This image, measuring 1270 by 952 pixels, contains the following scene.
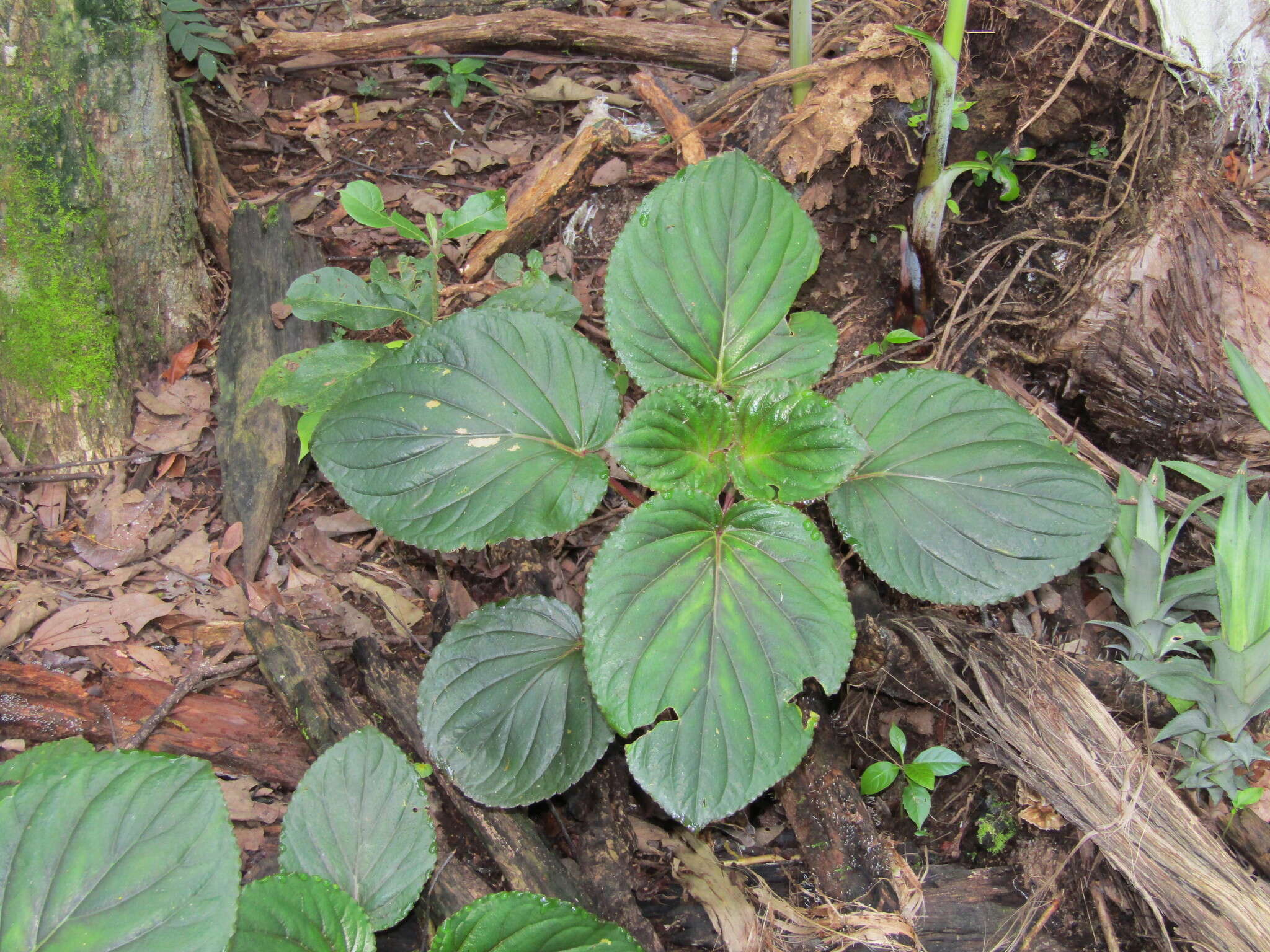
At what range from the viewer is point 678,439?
1955mm

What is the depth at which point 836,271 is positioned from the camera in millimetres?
2693

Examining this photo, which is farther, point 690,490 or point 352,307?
point 352,307

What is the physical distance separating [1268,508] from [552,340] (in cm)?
172

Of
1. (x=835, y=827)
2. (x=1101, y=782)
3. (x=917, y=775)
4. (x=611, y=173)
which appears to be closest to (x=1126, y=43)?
(x=611, y=173)

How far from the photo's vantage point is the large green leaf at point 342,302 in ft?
7.80

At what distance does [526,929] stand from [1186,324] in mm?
2334

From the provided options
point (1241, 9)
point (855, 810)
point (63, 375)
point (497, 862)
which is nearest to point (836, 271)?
point (1241, 9)

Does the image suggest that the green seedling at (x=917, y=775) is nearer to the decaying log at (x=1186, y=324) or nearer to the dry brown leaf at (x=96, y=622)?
the decaying log at (x=1186, y=324)

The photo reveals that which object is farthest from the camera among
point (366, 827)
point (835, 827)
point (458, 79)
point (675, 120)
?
point (458, 79)

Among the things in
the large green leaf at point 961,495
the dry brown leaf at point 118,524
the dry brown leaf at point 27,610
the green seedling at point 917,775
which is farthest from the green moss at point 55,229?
the green seedling at point 917,775

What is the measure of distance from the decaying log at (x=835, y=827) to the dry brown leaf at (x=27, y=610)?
2.10m

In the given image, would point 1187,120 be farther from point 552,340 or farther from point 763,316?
point 552,340

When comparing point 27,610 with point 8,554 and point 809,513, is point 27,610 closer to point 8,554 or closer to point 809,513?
point 8,554

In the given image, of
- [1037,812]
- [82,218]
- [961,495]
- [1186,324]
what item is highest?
[1186,324]
